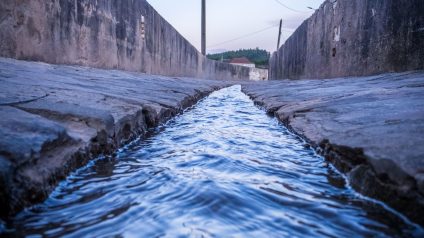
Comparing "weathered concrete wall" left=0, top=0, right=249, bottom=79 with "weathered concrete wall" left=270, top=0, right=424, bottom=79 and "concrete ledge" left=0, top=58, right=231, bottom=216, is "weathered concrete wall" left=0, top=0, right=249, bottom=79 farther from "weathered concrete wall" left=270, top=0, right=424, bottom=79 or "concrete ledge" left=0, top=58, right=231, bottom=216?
"weathered concrete wall" left=270, top=0, right=424, bottom=79

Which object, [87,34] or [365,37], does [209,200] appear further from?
[365,37]

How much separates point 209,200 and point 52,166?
1.74 feet

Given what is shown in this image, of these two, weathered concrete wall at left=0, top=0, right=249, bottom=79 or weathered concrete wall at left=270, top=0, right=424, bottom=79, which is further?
weathered concrete wall at left=270, top=0, right=424, bottom=79

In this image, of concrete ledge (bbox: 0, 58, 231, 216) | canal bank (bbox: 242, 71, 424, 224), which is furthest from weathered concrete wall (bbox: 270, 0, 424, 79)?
concrete ledge (bbox: 0, 58, 231, 216)

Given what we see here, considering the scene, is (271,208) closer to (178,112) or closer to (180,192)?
(180,192)

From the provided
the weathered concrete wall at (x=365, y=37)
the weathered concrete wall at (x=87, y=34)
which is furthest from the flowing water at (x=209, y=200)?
the weathered concrete wall at (x=365, y=37)

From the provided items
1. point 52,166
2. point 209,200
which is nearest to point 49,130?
point 52,166

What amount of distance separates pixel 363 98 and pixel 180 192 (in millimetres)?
2034

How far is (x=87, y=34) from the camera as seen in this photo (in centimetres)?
574

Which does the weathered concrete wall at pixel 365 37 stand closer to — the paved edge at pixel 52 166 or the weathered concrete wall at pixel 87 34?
the paved edge at pixel 52 166

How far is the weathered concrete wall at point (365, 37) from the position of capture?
4684mm

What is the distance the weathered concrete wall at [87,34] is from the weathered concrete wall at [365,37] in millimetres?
4175

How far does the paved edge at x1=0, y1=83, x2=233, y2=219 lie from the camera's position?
1010mm

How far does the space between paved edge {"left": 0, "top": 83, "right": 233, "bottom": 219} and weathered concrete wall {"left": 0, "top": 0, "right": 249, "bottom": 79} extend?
2554 mm
